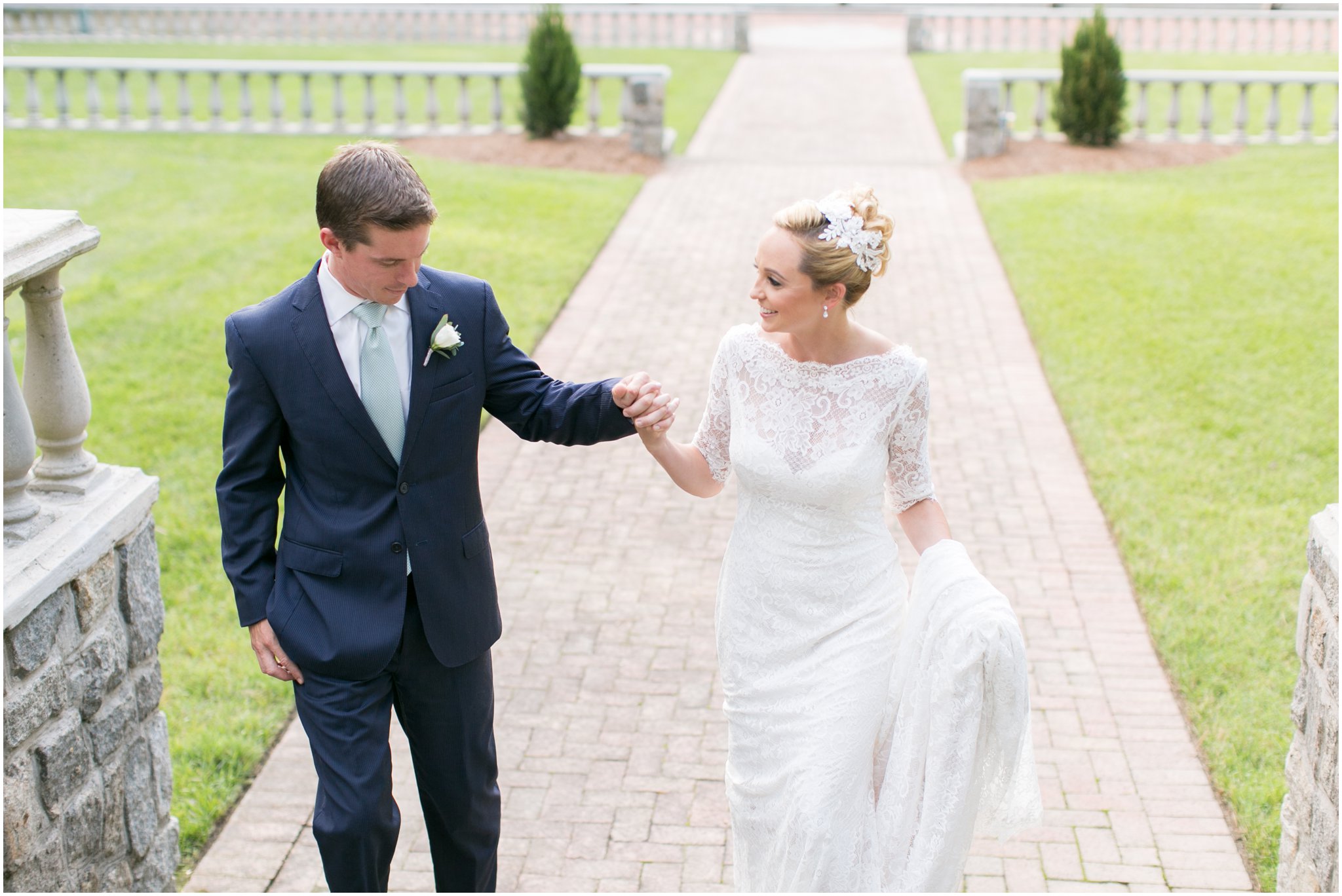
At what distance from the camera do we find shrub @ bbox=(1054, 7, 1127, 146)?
56.3ft

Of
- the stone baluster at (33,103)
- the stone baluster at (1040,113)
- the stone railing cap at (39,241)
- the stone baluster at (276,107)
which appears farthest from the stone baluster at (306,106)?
the stone railing cap at (39,241)

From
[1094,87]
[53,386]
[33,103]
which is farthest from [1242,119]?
[53,386]

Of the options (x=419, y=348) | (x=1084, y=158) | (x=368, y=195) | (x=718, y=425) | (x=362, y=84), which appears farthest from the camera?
(x=362, y=84)

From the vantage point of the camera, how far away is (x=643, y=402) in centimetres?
396

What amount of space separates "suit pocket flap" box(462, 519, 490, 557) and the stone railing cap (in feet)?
4.56

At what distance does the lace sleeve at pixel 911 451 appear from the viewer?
13.3 feet

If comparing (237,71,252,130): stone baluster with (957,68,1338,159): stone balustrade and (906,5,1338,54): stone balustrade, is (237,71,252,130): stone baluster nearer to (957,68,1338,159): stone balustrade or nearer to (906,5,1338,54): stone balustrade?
(957,68,1338,159): stone balustrade

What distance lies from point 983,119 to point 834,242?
559 inches

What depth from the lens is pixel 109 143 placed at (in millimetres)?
17484

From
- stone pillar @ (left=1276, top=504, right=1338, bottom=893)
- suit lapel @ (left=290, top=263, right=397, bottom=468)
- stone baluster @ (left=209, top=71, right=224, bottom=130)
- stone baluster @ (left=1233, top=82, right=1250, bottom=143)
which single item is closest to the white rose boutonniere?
suit lapel @ (left=290, top=263, right=397, bottom=468)

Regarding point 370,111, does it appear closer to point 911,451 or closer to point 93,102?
point 93,102

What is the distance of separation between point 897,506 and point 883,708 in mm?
691

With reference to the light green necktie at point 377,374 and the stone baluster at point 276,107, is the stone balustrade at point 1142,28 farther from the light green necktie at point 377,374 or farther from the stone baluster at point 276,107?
the light green necktie at point 377,374

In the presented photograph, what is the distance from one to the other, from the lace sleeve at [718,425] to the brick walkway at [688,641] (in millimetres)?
1511
